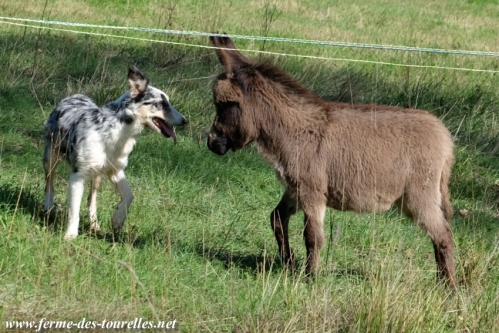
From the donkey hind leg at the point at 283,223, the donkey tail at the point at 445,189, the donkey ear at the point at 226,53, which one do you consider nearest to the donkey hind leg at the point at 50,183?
the donkey ear at the point at 226,53

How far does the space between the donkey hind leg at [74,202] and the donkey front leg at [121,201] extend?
329 mm

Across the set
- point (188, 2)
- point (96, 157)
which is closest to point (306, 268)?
point (96, 157)

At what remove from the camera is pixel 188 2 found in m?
18.6

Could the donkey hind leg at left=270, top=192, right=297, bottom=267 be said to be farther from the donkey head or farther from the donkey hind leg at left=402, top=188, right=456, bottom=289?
the donkey hind leg at left=402, top=188, right=456, bottom=289

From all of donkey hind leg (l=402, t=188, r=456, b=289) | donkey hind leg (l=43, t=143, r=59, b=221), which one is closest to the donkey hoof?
donkey hind leg (l=43, t=143, r=59, b=221)

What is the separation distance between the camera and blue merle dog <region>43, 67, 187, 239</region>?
7.84 metres

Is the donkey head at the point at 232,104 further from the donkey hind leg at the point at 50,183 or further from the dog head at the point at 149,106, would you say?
the donkey hind leg at the point at 50,183

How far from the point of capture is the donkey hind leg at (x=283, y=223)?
759 centimetres

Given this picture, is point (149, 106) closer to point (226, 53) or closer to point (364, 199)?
point (226, 53)

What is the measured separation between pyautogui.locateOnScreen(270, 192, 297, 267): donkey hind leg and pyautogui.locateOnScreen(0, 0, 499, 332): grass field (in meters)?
0.18

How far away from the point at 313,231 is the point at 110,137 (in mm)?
2050

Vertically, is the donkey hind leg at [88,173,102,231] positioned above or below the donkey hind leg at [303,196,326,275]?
below

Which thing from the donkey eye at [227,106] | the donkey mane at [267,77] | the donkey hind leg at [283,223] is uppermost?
the donkey mane at [267,77]

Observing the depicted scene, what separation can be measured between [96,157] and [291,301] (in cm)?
266
